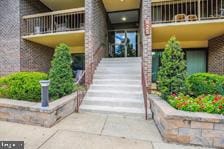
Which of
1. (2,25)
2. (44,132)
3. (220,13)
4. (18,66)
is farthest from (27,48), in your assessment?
(220,13)

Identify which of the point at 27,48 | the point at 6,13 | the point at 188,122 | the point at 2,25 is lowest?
the point at 188,122

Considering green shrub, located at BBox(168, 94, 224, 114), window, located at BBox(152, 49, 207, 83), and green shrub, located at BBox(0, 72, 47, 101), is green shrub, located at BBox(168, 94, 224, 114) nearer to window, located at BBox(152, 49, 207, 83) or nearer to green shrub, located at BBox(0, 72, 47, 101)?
green shrub, located at BBox(0, 72, 47, 101)

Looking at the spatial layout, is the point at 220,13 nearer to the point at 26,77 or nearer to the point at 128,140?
the point at 128,140

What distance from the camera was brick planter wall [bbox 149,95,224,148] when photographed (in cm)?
318

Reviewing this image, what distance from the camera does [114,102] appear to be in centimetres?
568

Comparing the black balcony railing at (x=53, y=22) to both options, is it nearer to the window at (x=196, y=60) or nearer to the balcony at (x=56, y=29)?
the balcony at (x=56, y=29)

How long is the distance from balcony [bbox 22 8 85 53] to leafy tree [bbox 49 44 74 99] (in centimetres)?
224

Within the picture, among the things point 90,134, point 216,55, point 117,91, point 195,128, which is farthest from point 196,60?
point 90,134

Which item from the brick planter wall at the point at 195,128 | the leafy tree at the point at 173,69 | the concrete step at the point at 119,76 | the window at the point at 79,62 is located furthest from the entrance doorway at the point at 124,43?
the brick planter wall at the point at 195,128

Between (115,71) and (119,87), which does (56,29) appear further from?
(119,87)

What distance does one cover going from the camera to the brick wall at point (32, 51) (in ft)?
27.4

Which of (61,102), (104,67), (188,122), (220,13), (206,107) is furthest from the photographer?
(104,67)

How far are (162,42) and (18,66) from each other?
25.6ft

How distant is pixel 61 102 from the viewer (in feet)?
15.7
